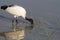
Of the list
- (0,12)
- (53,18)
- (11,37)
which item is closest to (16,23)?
(11,37)

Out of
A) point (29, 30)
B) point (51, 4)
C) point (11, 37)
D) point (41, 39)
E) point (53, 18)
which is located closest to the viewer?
point (11, 37)

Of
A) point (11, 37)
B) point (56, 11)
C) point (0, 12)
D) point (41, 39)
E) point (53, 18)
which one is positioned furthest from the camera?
point (56, 11)

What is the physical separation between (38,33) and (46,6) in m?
2.38

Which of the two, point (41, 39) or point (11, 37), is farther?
point (41, 39)

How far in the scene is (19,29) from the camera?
14.3ft

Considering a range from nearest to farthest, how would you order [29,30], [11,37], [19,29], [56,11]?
[11,37] < [19,29] < [29,30] < [56,11]

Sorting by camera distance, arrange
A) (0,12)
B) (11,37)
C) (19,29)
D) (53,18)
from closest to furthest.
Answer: (11,37)
(19,29)
(0,12)
(53,18)

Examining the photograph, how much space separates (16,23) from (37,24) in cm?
54

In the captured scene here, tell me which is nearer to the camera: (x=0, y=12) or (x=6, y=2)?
(x=0, y=12)

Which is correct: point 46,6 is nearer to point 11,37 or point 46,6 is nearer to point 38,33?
point 38,33

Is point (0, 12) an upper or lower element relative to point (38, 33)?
upper

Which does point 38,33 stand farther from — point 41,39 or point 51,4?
point 51,4

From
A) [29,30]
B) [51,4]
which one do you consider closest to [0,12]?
[29,30]

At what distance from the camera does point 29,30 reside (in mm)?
5133
